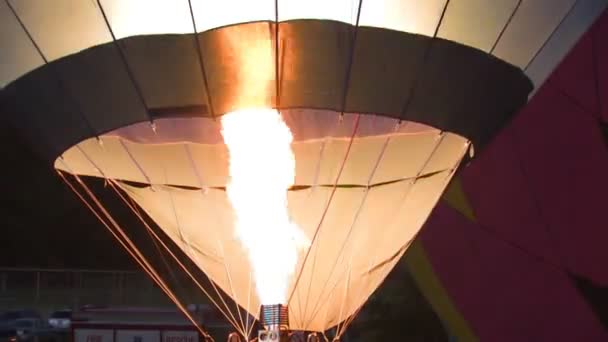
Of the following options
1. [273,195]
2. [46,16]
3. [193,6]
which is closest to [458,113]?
[273,195]

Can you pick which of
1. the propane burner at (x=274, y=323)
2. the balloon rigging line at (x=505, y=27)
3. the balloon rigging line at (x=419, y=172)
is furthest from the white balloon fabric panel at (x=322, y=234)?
the balloon rigging line at (x=505, y=27)

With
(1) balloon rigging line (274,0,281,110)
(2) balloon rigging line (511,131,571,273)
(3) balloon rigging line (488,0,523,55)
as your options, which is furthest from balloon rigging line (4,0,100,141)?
(2) balloon rigging line (511,131,571,273)

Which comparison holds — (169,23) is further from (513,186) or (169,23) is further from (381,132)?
(513,186)

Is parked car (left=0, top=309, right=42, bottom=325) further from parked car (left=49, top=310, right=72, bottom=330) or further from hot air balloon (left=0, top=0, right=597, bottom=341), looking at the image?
hot air balloon (left=0, top=0, right=597, bottom=341)

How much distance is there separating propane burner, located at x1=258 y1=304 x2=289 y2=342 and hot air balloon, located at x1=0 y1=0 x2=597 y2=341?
0.04 ft

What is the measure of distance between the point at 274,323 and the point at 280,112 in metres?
0.86

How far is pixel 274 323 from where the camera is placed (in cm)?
461

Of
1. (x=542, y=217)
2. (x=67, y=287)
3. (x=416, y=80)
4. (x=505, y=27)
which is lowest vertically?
(x=416, y=80)

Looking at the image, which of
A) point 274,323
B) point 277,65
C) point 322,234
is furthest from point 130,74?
point 274,323

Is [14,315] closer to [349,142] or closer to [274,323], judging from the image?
[274,323]

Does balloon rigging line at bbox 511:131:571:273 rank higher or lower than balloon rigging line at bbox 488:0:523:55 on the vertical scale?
higher

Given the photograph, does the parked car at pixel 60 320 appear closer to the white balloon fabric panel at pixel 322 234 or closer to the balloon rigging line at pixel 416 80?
the white balloon fabric panel at pixel 322 234

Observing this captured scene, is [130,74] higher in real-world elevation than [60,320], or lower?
lower

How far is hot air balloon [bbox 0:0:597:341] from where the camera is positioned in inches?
174
